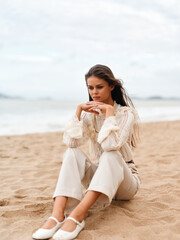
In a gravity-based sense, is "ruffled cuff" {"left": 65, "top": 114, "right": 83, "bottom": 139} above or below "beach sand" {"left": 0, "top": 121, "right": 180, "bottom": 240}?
above

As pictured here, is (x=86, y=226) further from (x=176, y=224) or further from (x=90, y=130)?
(x=90, y=130)

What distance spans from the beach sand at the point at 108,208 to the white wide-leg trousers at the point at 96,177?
214mm

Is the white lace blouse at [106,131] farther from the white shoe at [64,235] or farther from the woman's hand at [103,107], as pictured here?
the white shoe at [64,235]

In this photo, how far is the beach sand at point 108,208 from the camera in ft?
7.36

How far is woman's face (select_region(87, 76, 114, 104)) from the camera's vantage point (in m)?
2.83

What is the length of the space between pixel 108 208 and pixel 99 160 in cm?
51

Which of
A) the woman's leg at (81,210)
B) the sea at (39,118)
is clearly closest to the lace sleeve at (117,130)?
the woman's leg at (81,210)

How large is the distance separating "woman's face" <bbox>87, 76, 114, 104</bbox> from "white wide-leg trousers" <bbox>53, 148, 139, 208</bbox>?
24.3 inches

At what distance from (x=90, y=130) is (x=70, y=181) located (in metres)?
0.67

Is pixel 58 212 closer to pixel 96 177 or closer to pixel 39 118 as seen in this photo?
pixel 96 177

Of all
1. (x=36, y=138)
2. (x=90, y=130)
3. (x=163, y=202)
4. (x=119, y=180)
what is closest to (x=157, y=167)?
(x=163, y=202)

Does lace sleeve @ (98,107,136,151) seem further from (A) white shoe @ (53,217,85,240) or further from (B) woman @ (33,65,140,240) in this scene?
(A) white shoe @ (53,217,85,240)

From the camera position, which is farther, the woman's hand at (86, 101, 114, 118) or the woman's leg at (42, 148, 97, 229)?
the woman's hand at (86, 101, 114, 118)

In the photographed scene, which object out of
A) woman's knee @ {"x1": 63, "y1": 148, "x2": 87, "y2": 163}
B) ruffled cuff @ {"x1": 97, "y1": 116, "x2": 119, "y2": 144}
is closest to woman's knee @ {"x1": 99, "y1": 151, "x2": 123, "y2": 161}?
ruffled cuff @ {"x1": 97, "y1": 116, "x2": 119, "y2": 144}
